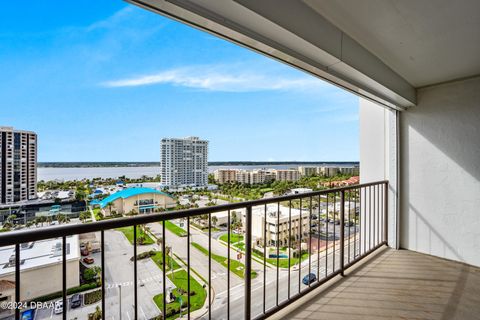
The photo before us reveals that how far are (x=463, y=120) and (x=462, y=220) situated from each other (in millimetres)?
1263

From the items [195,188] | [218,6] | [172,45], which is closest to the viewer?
[218,6]

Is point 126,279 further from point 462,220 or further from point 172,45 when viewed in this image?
point 172,45

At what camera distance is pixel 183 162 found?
3338mm

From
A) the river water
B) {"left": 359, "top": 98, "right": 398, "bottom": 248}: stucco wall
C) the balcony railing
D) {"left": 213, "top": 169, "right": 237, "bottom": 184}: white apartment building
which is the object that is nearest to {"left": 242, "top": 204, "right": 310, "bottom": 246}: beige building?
the balcony railing

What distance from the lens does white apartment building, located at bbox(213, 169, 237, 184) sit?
11.2ft

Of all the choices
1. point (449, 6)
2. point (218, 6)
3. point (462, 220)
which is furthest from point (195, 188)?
point (462, 220)

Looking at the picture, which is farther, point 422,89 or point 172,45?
point 172,45

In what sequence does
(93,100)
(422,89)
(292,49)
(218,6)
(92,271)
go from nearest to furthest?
(218,6) < (92,271) < (292,49) < (422,89) < (93,100)

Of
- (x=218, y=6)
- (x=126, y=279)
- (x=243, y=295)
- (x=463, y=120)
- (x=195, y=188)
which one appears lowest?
(x=243, y=295)

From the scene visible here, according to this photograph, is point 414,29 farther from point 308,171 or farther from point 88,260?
point 88,260

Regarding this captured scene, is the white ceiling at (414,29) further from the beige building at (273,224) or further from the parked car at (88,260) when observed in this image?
the parked car at (88,260)

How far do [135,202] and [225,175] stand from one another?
1829 mm

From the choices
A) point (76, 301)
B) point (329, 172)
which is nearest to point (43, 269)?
point (76, 301)

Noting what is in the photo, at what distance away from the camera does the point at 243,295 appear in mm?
1797
